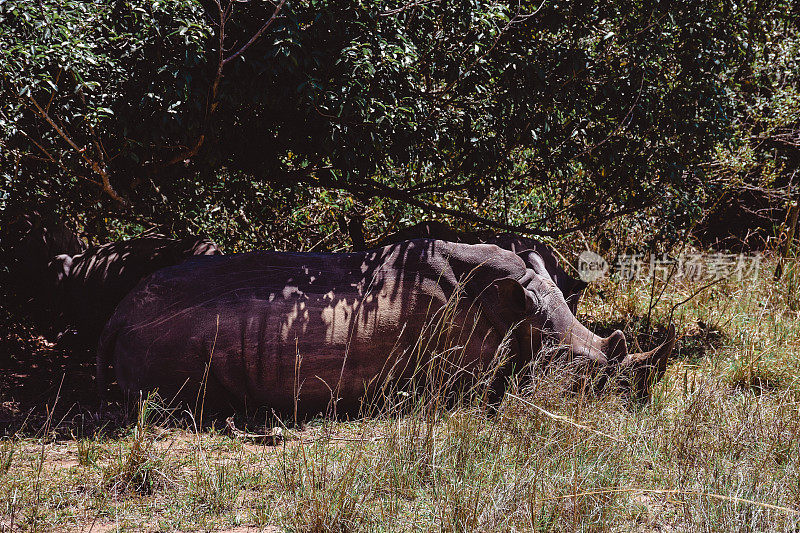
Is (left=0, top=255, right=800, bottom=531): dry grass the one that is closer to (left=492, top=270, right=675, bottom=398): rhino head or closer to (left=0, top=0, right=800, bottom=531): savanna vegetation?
(left=0, top=0, right=800, bottom=531): savanna vegetation

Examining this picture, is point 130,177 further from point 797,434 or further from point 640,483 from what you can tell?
point 797,434

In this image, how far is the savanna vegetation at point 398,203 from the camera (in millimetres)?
3254

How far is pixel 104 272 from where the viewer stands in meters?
5.60

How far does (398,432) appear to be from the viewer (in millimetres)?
3568

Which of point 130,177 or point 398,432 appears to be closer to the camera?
point 398,432

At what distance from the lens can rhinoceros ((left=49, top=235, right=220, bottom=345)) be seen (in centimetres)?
555

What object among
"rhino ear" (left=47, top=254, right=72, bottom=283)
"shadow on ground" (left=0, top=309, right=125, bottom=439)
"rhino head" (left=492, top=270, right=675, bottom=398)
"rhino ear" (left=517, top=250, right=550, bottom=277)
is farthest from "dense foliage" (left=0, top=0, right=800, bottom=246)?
"rhino head" (left=492, top=270, right=675, bottom=398)

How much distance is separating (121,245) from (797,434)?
16.5 ft

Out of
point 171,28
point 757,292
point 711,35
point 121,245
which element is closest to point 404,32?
point 171,28

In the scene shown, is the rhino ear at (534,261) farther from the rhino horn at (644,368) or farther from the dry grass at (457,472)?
the dry grass at (457,472)

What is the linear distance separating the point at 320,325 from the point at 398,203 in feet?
8.05

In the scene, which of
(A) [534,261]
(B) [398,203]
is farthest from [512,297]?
(B) [398,203]

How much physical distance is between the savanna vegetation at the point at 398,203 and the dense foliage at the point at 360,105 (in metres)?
0.02

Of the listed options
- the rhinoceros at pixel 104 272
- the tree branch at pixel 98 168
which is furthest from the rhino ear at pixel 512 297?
the tree branch at pixel 98 168
